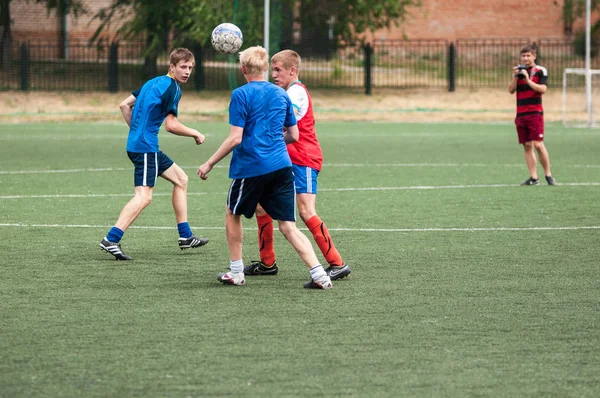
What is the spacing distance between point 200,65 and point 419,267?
32.7m

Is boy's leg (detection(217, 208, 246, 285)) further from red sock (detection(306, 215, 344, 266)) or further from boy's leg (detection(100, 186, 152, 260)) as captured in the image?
boy's leg (detection(100, 186, 152, 260))

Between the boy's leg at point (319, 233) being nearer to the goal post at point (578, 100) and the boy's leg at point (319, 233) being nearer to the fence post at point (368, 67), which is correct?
the goal post at point (578, 100)

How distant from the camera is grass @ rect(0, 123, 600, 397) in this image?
5.75 metres

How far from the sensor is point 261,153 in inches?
318

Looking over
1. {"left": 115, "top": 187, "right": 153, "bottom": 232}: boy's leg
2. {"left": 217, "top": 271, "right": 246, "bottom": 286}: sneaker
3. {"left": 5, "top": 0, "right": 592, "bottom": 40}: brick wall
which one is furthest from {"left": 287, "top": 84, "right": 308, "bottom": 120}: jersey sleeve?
{"left": 5, "top": 0, "right": 592, "bottom": 40}: brick wall

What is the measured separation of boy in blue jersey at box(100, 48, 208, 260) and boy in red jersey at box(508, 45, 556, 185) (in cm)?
742

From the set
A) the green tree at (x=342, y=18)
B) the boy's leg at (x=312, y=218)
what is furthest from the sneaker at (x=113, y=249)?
the green tree at (x=342, y=18)

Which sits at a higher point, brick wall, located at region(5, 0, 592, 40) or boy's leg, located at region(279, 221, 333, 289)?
brick wall, located at region(5, 0, 592, 40)

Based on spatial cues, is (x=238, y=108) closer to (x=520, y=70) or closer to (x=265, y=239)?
(x=265, y=239)

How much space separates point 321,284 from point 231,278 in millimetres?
Result: 710

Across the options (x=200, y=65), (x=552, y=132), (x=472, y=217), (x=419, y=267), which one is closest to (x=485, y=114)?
(x=552, y=132)

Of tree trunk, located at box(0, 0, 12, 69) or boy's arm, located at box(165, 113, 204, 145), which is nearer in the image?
boy's arm, located at box(165, 113, 204, 145)

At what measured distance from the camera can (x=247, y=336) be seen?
666 cm

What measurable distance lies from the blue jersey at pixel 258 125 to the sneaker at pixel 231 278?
2.65ft
